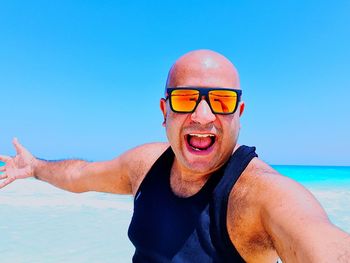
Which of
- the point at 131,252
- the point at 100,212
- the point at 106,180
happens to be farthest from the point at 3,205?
the point at 106,180

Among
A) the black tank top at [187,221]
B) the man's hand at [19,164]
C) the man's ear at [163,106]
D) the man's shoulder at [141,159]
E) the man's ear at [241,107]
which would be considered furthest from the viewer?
the man's hand at [19,164]

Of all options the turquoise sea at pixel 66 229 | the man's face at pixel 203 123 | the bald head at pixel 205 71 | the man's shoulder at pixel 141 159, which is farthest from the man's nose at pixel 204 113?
the turquoise sea at pixel 66 229

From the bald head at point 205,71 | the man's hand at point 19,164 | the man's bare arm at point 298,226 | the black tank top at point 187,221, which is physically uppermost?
the bald head at point 205,71

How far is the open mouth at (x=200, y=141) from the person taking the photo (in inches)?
67.2

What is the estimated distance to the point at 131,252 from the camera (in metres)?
5.22

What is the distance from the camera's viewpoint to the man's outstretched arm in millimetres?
2395

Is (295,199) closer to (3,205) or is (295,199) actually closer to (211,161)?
(211,161)

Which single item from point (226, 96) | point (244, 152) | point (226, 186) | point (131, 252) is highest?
point (226, 96)

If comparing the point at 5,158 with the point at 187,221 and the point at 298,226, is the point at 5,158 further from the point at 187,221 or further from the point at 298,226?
the point at 298,226

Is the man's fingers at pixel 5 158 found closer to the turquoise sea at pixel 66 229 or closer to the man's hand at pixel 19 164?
the man's hand at pixel 19 164

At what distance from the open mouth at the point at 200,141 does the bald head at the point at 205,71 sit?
267mm

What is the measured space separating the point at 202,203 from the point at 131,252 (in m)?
4.03

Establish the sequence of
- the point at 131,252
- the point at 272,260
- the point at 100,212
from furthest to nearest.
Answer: the point at 100,212
the point at 131,252
the point at 272,260

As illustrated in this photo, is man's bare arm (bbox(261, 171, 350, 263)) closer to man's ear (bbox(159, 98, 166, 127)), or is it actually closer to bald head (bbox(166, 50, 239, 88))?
bald head (bbox(166, 50, 239, 88))
